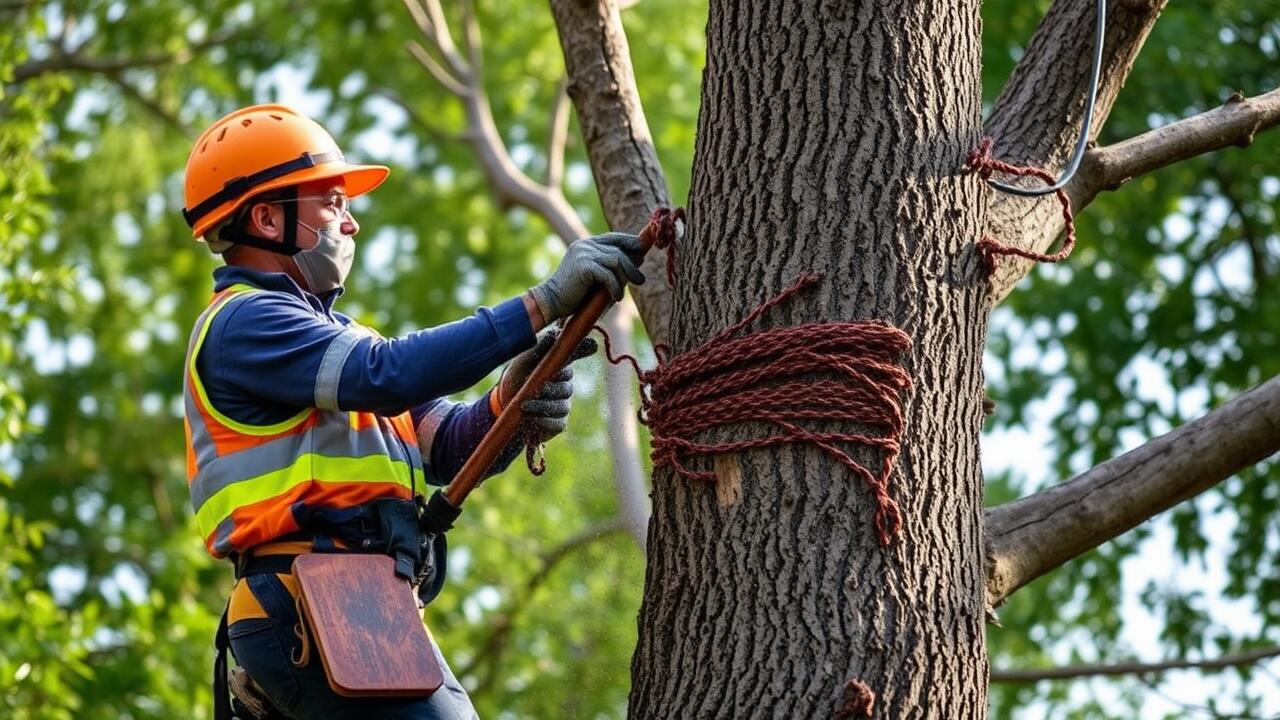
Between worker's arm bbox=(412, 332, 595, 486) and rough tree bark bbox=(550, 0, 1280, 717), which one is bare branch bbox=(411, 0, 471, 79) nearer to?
worker's arm bbox=(412, 332, 595, 486)

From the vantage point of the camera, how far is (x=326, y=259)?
362 centimetres

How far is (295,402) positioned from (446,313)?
1007 cm

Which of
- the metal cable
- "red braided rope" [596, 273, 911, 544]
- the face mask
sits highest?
the metal cable

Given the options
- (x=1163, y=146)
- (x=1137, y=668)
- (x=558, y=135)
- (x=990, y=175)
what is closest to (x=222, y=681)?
(x=990, y=175)

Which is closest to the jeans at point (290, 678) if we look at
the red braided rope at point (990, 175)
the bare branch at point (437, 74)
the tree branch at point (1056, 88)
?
the red braided rope at point (990, 175)

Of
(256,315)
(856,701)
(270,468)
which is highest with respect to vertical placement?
(256,315)

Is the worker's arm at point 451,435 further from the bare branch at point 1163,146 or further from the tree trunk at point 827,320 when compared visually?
the bare branch at point 1163,146

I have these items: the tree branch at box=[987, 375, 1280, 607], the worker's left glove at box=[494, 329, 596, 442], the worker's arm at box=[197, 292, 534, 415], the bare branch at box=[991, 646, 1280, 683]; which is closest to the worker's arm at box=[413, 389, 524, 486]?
the worker's left glove at box=[494, 329, 596, 442]

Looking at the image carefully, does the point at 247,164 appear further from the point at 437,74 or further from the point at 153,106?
the point at 153,106

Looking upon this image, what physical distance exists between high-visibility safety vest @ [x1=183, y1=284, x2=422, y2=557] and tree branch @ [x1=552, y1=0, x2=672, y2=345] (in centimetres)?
112

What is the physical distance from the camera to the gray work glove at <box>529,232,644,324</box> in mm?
3320

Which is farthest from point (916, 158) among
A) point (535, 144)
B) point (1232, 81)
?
point (535, 144)

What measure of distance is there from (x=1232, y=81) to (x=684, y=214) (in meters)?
6.19

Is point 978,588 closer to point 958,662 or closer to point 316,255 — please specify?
point 958,662
